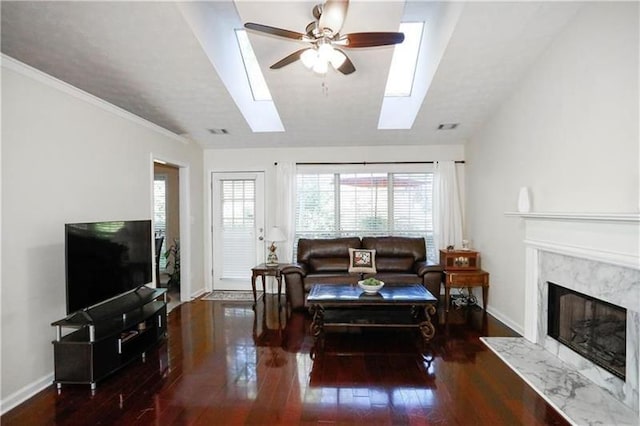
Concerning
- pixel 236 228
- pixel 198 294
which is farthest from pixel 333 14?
pixel 198 294

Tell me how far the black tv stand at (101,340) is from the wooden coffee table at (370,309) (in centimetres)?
168

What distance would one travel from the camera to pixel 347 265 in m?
5.09

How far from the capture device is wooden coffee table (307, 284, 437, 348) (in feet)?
11.5

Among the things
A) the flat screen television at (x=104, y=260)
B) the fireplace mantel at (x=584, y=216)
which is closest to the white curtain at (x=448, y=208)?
the fireplace mantel at (x=584, y=216)

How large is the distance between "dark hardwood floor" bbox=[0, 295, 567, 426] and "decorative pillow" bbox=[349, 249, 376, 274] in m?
1.26

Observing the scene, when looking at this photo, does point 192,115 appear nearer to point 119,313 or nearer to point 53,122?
point 53,122

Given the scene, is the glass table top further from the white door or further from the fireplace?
the white door

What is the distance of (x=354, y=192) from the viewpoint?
224 inches

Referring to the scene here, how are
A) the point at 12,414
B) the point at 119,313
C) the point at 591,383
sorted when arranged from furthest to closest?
the point at 119,313 < the point at 591,383 < the point at 12,414

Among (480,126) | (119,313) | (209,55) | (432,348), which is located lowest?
(432,348)

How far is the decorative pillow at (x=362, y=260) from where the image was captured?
4953 mm

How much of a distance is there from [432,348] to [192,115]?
162 inches

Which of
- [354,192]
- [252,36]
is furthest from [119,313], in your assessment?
[354,192]

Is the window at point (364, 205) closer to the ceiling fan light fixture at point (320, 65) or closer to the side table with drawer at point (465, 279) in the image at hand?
the side table with drawer at point (465, 279)
